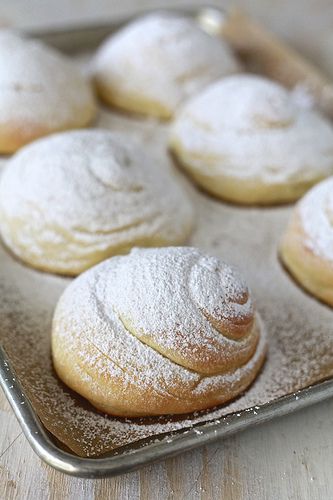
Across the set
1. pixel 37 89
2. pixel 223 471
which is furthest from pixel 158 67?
pixel 223 471

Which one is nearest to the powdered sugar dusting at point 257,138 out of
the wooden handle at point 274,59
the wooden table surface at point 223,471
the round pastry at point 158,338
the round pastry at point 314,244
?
the round pastry at point 314,244

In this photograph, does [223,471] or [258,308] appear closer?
[223,471]

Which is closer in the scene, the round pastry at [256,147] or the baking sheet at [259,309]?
the baking sheet at [259,309]

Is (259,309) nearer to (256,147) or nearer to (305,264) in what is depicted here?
(305,264)

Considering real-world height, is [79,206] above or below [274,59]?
below

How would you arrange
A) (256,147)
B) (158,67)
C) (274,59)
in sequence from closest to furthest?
(256,147)
(158,67)
(274,59)

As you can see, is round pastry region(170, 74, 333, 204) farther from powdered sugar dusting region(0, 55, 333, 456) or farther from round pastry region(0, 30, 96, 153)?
round pastry region(0, 30, 96, 153)

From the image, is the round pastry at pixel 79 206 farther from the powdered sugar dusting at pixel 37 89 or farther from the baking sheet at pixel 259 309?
the powdered sugar dusting at pixel 37 89


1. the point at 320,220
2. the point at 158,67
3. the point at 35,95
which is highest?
the point at 320,220
